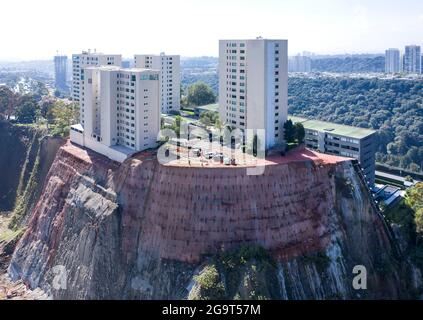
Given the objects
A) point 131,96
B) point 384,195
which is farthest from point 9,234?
point 384,195

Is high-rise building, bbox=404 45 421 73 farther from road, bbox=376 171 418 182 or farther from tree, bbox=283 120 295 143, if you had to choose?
tree, bbox=283 120 295 143

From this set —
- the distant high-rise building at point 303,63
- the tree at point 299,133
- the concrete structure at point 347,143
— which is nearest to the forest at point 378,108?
the concrete structure at point 347,143

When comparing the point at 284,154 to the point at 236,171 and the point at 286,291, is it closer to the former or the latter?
the point at 236,171

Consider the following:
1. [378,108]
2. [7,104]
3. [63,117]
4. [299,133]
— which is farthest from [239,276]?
[378,108]

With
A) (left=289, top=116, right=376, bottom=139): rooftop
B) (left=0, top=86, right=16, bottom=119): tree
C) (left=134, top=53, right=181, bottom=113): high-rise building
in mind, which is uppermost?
(left=134, top=53, right=181, bottom=113): high-rise building

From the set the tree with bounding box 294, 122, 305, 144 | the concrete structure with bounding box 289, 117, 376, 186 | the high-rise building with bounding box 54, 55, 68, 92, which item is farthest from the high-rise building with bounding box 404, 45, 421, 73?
the high-rise building with bounding box 54, 55, 68, 92
